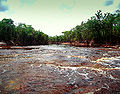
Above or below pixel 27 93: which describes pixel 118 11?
above

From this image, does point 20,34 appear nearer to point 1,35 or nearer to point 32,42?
point 1,35

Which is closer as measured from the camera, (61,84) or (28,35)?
(61,84)

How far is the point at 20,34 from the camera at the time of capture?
6072 cm

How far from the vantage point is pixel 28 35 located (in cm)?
6769

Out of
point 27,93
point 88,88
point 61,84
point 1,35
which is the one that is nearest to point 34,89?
point 27,93

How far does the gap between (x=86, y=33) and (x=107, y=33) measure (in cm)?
1182

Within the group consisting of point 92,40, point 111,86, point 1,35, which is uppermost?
point 1,35

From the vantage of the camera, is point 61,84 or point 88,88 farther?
point 61,84

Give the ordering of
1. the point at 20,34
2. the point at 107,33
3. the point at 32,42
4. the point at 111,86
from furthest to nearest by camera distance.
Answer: the point at 32,42 → the point at 20,34 → the point at 107,33 → the point at 111,86

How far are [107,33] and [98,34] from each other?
5.24m

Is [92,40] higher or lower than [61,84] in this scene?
higher

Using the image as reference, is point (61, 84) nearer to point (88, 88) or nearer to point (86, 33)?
point (88, 88)

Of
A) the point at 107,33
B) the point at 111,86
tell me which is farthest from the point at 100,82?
the point at 107,33

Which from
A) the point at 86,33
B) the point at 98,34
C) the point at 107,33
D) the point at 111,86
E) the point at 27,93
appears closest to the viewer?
the point at 27,93
